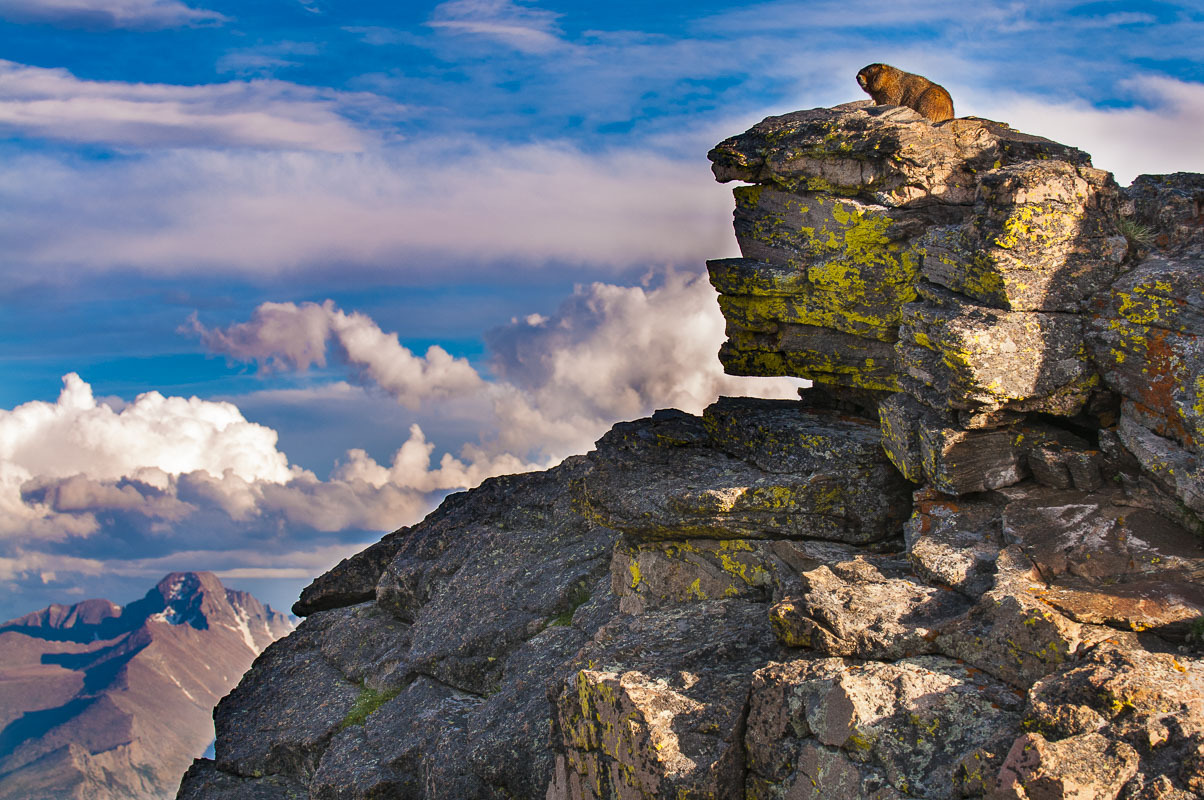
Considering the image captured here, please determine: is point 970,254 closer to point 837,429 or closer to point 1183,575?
point 837,429

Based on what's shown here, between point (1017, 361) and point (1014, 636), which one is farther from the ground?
point (1017, 361)

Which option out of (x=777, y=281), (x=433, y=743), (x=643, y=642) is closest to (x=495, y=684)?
(x=433, y=743)

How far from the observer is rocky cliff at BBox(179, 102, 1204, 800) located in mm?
15180

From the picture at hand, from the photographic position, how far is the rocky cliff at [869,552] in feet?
49.8

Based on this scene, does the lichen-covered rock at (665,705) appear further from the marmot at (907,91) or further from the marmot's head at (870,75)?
the marmot's head at (870,75)

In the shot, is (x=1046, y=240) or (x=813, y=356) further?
(x=813, y=356)

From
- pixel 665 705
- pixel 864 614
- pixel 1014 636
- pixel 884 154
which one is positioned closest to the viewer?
pixel 1014 636

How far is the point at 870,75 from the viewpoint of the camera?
95.1ft

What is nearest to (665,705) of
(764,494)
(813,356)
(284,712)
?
(764,494)

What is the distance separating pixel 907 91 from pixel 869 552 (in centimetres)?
1393

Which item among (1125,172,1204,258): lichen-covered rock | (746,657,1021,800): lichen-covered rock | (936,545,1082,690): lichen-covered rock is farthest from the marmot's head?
(746,657,1021,800): lichen-covered rock

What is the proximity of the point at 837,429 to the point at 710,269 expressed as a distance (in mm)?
6005

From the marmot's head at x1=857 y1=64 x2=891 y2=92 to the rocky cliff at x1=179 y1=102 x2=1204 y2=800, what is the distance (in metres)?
2.42

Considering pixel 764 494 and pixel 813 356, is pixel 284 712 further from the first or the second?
pixel 813 356
